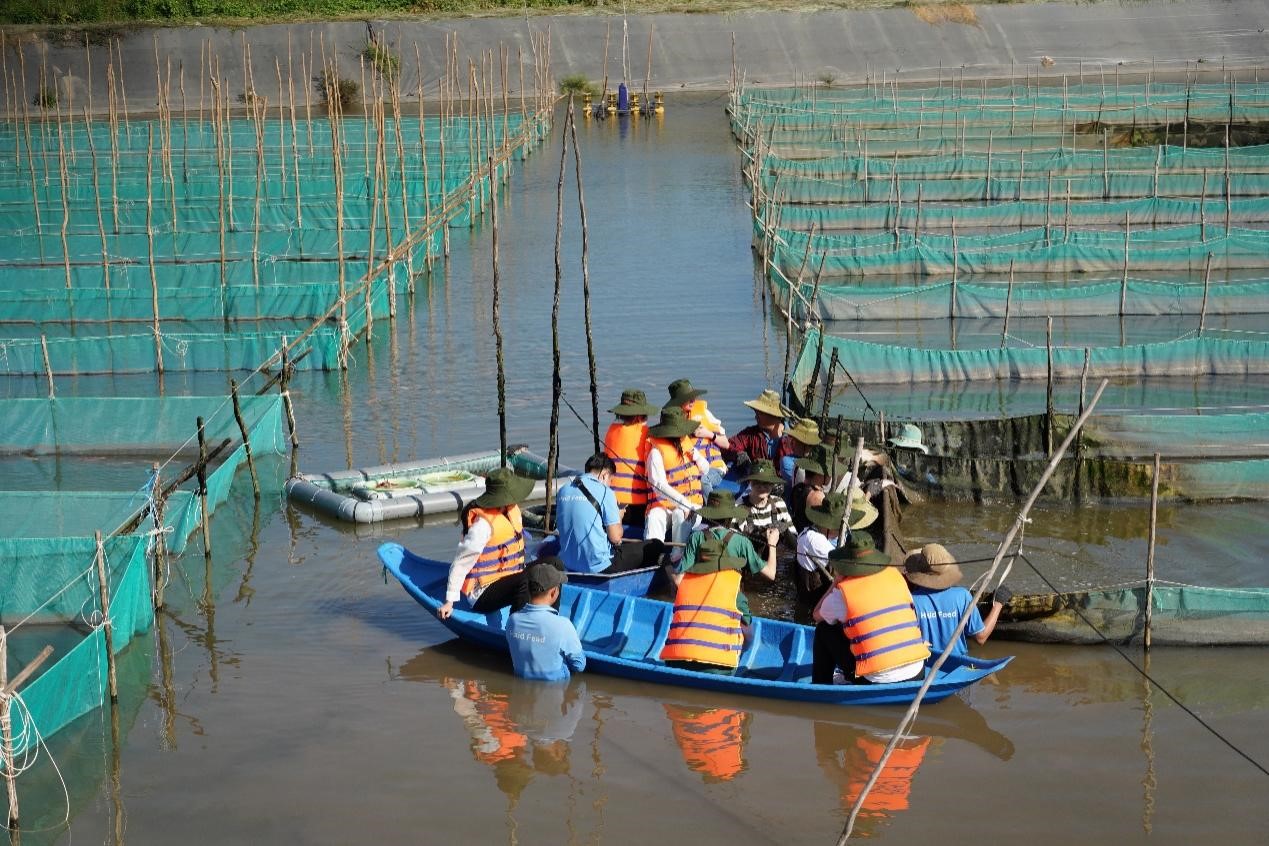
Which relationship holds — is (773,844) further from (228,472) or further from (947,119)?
(947,119)

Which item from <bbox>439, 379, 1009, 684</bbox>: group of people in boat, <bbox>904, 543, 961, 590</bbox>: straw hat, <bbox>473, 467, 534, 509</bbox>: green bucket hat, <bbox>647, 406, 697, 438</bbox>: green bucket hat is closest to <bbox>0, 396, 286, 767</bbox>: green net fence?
<bbox>439, 379, 1009, 684</bbox>: group of people in boat

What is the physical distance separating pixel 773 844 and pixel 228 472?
7.87 m

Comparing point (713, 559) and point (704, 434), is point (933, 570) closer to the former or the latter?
point (713, 559)

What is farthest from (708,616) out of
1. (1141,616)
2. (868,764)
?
(1141,616)

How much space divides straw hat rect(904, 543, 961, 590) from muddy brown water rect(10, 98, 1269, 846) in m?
0.80

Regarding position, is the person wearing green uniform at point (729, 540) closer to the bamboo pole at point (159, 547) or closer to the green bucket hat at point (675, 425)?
the green bucket hat at point (675, 425)

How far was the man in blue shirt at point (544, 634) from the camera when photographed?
394 inches

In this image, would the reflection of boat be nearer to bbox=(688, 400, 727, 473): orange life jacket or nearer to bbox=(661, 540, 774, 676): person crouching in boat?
bbox=(661, 540, 774, 676): person crouching in boat

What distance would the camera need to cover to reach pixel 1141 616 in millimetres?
10852

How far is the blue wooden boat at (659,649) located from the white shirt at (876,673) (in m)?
0.07

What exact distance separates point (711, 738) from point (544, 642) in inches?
52.6

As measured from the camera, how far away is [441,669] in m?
11.2

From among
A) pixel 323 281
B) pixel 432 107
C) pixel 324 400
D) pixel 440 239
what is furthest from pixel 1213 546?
pixel 432 107

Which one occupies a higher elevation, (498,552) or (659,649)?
(498,552)
